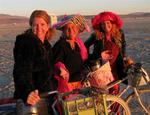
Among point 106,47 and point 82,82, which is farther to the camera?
point 106,47

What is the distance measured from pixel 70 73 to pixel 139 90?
87 cm

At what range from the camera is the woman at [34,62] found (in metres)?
3.83

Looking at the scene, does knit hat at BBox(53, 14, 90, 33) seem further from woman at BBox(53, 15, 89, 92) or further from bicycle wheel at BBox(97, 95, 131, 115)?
bicycle wheel at BBox(97, 95, 131, 115)

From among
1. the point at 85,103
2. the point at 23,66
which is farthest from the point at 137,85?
the point at 23,66

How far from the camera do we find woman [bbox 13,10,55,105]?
3830 millimetres

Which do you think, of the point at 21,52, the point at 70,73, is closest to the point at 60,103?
the point at 21,52

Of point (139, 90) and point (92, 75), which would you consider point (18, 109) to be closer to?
point (92, 75)

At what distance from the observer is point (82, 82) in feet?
16.8

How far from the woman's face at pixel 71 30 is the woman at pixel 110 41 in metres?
0.58

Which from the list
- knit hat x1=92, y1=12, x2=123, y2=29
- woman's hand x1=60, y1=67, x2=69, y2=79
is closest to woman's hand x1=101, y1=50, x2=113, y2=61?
knit hat x1=92, y1=12, x2=123, y2=29

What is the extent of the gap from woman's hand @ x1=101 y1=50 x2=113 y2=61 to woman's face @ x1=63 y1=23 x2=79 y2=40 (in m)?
0.55

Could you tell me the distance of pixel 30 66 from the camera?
152 inches

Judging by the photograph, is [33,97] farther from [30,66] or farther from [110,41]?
[110,41]

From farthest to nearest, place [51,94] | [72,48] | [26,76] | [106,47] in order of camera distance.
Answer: [106,47] → [72,48] → [51,94] → [26,76]
